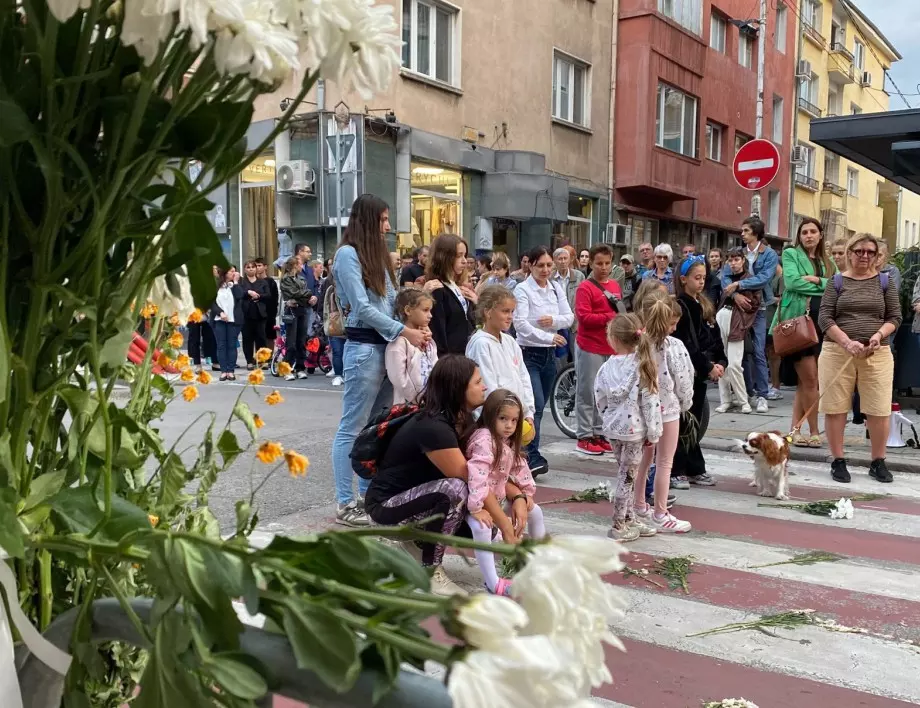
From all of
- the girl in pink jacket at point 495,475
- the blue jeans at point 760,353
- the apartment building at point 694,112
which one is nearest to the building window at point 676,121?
the apartment building at point 694,112

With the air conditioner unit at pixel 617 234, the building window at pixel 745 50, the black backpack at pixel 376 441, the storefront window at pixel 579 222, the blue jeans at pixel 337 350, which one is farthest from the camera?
the building window at pixel 745 50

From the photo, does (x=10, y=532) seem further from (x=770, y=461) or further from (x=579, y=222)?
(x=579, y=222)

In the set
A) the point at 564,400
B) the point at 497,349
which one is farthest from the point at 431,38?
the point at 497,349

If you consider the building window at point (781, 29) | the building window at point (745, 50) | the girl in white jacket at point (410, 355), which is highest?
the building window at point (781, 29)

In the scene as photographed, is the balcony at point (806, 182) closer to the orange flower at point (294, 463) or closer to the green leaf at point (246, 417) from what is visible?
the green leaf at point (246, 417)

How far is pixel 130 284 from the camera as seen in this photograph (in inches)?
37.4

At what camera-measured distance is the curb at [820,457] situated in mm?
7293

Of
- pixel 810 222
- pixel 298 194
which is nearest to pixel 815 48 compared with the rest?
pixel 298 194

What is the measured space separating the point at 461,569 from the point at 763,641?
157cm

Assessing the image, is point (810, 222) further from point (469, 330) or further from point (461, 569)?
point (461, 569)

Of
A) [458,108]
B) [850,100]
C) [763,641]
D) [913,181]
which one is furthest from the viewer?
[850,100]

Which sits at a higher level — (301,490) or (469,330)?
(469,330)

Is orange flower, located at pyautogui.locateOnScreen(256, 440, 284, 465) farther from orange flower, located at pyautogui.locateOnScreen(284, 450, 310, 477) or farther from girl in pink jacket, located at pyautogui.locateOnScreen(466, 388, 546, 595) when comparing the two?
girl in pink jacket, located at pyautogui.locateOnScreen(466, 388, 546, 595)

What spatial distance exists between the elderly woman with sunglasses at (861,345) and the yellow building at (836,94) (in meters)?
23.2
